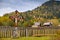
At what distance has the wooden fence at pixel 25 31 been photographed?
10.3 ft

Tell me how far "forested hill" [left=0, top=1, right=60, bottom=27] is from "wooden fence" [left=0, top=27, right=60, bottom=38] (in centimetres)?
7

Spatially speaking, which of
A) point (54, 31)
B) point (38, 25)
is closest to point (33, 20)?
point (38, 25)

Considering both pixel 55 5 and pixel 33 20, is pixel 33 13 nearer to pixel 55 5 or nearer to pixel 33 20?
pixel 33 20

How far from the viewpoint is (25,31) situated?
125 inches

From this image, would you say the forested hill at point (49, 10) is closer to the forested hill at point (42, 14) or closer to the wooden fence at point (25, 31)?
the forested hill at point (42, 14)

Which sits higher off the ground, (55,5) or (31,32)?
(55,5)

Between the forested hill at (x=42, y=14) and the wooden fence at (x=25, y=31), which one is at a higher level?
the forested hill at (x=42, y=14)

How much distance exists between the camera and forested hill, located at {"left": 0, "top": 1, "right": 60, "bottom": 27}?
3.15 meters

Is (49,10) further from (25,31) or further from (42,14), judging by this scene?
(25,31)

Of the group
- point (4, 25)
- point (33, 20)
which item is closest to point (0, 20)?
point (4, 25)

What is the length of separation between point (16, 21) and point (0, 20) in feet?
0.63

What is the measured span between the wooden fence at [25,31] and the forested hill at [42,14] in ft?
0.21

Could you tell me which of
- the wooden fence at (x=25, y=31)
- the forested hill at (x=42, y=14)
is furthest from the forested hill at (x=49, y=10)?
the wooden fence at (x=25, y=31)

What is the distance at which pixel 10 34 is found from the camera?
315 cm
